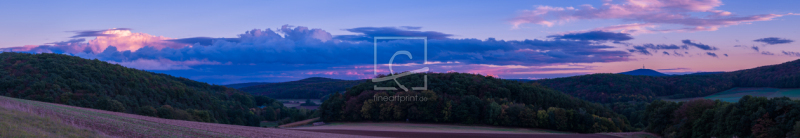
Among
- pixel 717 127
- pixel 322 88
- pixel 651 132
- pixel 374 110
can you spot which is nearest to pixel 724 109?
pixel 717 127

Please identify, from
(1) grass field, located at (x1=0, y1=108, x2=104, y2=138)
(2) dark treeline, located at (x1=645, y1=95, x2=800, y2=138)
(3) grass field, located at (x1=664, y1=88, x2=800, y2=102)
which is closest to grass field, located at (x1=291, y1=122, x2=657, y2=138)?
(2) dark treeline, located at (x1=645, y1=95, x2=800, y2=138)

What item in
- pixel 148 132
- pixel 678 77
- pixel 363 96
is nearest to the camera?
pixel 148 132

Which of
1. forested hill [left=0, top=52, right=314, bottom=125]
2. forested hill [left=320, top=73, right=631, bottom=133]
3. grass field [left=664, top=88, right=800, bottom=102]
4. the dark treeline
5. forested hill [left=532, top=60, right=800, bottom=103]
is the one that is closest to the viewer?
the dark treeline

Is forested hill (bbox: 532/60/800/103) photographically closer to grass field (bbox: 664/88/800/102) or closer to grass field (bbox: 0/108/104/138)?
grass field (bbox: 664/88/800/102)

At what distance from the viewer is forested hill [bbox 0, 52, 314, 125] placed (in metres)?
53.9

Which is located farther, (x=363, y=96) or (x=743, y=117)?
(x=363, y=96)

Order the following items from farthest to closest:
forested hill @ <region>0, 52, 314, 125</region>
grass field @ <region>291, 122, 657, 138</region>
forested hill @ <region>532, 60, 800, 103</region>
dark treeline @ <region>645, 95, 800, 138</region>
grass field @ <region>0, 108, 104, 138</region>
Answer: forested hill @ <region>532, 60, 800, 103</region>, forested hill @ <region>0, 52, 314, 125</region>, grass field @ <region>291, 122, 657, 138</region>, dark treeline @ <region>645, 95, 800, 138</region>, grass field @ <region>0, 108, 104, 138</region>

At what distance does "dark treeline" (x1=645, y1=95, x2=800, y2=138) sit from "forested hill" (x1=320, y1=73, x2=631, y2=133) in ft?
35.2

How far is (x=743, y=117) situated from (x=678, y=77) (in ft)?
424

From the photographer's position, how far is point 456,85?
67062 millimetres

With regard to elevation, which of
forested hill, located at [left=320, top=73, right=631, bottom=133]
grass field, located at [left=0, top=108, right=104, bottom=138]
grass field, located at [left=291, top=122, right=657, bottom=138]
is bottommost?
grass field, located at [left=291, top=122, right=657, bottom=138]

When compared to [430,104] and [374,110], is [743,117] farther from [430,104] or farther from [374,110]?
[374,110]

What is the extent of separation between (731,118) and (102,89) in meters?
79.2

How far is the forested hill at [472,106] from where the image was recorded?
162ft
